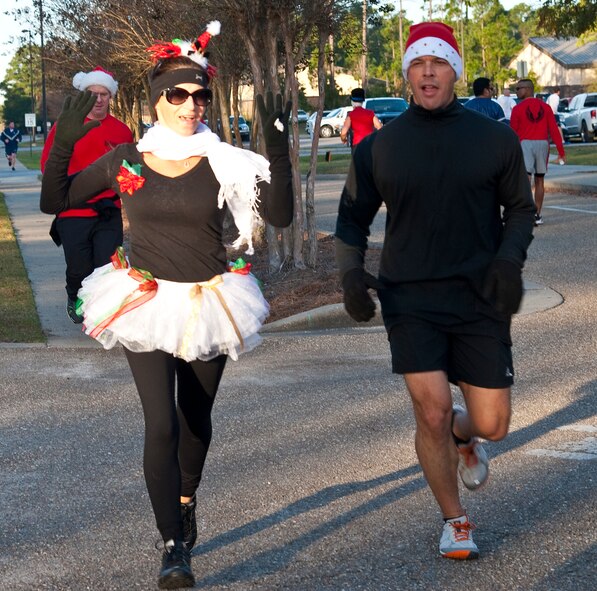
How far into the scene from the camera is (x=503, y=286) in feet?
15.5

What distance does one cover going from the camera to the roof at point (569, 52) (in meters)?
99.9

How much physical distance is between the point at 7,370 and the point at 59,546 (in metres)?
4.21

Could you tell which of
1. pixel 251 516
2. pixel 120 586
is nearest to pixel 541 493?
pixel 251 516

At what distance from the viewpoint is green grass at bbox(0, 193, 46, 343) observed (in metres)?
10.7

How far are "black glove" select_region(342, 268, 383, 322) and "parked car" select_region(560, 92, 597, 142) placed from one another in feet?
138

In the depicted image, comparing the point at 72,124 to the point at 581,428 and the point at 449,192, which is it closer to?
the point at 449,192

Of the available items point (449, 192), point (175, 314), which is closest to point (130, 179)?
point (175, 314)

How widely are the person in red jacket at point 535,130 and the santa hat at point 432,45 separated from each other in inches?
477

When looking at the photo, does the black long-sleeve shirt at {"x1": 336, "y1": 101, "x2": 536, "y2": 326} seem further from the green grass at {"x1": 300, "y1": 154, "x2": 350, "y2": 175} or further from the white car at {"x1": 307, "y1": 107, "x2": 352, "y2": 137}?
the white car at {"x1": 307, "y1": 107, "x2": 352, "y2": 137}

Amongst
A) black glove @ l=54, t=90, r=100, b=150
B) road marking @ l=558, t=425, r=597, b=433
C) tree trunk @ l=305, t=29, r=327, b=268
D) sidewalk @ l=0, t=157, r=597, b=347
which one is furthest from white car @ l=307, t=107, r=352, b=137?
black glove @ l=54, t=90, r=100, b=150

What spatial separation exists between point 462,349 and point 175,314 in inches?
45.4

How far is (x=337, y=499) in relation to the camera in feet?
19.3

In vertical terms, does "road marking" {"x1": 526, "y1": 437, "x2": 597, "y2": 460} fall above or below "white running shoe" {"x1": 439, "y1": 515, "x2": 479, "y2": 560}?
below

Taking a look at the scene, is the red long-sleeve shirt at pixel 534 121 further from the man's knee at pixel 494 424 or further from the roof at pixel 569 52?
the roof at pixel 569 52
